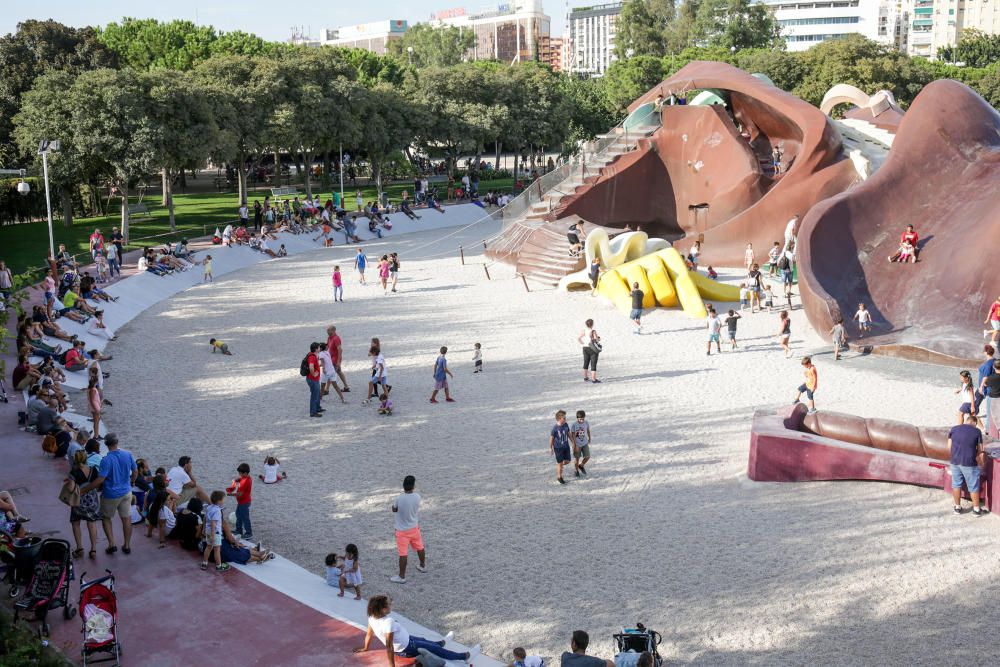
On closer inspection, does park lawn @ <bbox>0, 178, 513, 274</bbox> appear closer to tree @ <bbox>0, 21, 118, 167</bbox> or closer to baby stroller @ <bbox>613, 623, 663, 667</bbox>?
tree @ <bbox>0, 21, 118, 167</bbox>

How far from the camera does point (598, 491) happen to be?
1441 cm

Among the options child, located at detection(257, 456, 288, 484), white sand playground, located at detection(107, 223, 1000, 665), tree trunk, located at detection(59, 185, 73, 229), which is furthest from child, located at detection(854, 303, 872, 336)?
tree trunk, located at detection(59, 185, 73, 229)

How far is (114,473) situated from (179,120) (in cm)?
2889

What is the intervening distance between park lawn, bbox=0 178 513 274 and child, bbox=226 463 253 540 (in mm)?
21836

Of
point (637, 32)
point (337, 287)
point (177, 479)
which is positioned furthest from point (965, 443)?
point (637, 32)

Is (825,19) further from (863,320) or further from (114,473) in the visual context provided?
(114,473)

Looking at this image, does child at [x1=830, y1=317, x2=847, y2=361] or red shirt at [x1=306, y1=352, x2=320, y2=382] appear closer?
red shirt at [x1=306, y1=352, x2=320, y2=382]

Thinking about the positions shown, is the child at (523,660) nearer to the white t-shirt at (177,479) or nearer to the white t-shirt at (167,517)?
the white t-shirt at (167,517)

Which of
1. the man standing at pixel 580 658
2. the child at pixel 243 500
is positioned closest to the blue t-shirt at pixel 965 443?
the man standing at pixel 580 658

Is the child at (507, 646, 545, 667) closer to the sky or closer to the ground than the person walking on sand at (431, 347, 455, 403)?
closer to the ground

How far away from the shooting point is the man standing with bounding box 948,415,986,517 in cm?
1283

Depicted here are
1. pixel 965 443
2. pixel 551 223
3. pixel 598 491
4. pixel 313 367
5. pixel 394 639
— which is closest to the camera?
pixel 394 639

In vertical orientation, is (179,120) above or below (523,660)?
above

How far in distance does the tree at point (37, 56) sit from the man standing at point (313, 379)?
108 feet
